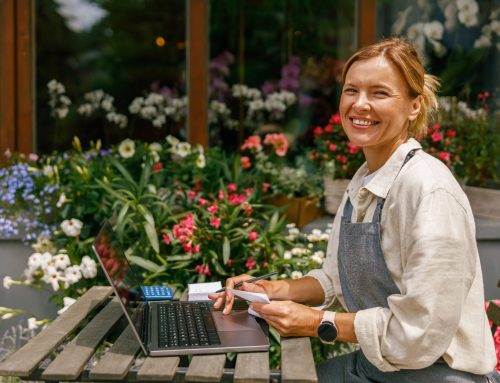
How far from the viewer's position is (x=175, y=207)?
4.08 m

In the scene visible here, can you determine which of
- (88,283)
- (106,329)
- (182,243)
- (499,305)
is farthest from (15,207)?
(499,305)

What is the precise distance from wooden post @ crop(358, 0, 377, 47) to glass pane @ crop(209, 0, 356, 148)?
210 millimetres

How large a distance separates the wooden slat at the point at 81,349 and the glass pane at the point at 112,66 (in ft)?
9.61

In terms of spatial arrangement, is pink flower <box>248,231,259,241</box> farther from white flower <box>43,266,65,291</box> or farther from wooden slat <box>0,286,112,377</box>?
wooden slat <box>0,286,112,377</box>

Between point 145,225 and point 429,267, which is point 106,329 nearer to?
point 429,267

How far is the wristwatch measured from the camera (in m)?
1.93

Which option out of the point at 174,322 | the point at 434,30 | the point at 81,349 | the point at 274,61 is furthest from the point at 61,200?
the point at 434,30

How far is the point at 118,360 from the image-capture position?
1.84 m

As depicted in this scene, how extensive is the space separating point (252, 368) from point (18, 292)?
2604 mm

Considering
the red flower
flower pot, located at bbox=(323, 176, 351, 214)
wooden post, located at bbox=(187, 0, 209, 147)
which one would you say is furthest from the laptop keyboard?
wooden post, located at bbox=(187, 0, 209, 147)

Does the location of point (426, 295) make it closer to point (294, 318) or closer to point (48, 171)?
point (294, 318)

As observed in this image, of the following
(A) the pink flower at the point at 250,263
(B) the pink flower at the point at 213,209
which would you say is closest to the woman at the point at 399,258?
(A) the pink flower at the point at 250,263

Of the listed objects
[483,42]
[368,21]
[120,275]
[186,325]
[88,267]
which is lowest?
[88,267]

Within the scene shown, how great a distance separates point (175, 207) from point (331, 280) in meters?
1.82
